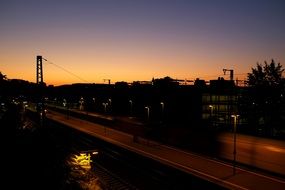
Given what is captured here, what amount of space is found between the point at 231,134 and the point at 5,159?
26919mm

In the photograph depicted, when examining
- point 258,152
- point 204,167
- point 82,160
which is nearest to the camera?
point 82,160

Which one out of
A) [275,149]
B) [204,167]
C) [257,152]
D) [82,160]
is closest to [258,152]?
[257,152]

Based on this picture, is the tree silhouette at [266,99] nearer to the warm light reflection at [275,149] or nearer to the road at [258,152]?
the road at [258,152]

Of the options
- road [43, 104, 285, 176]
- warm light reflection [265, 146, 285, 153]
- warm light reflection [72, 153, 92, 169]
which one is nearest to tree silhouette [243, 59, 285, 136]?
road [43, 104, 285, 176]

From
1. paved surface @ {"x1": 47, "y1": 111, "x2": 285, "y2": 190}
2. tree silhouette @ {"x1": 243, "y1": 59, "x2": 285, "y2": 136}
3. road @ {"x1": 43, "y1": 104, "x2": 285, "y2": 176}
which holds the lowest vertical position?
paved surface @ {"x1": 47, "y1": 111, "x2": 285, "y2": 190}

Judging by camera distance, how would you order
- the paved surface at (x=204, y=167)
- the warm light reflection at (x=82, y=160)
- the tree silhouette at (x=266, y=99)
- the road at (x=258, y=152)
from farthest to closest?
the tree silhouette at (x=266, y=99)
the road at (x=258, y=152)
the warm light reflection at (x=82, y=160)
the paved surface at (x=204, y=167)

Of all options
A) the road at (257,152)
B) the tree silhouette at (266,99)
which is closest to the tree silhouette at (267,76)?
the tree silhouette at (266,99)

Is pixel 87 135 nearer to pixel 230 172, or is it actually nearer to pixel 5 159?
pixel 5 159

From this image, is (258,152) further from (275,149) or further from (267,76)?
(267,76)

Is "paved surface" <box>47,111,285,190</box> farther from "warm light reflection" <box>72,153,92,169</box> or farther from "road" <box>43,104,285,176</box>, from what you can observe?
"warm light reflection" <box>72,153,92,169</box>

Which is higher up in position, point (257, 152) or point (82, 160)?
point (82, 160)

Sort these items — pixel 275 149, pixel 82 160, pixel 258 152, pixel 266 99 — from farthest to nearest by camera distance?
1. pixel 266 99
2. pixel 275 149
3. pixel 258 152
4. pixel 82 160

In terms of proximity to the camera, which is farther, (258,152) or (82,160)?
(258,152)

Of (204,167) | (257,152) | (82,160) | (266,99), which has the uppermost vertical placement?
(266,99)
